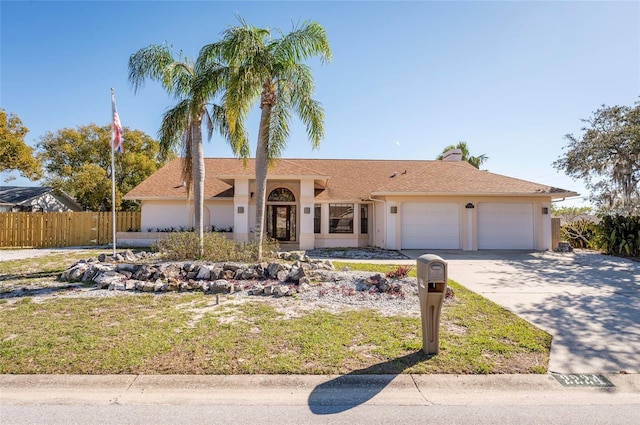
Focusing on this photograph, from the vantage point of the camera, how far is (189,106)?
11.8 metres

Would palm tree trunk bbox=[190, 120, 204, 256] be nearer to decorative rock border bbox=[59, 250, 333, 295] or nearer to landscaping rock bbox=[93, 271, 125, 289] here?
decorative rock border bbox=[59, 250, 333, 295]

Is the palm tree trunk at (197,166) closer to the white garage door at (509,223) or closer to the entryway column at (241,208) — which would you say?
the entryway column at (241,208)

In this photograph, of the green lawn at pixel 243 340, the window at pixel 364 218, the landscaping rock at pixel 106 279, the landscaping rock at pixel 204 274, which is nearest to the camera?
the green lawn at pixel 243 340

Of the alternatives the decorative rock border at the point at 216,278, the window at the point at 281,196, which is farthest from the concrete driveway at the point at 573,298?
the window at the point at 281,196

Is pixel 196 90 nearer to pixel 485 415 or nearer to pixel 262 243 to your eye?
pixel 262 243

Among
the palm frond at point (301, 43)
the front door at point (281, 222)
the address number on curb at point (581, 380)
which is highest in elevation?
the palm frond at point (301, 43)

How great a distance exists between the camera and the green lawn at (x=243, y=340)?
13.1ft

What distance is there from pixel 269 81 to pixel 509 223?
543 inches

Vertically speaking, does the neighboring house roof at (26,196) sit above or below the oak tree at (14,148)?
below

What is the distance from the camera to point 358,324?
5465mm

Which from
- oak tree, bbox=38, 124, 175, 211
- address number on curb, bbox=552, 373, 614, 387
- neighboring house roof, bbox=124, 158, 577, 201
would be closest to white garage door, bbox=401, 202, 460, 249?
neighboring house roof, bbox=124, 158, 577, 201

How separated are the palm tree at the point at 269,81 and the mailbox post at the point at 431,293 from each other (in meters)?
7.50

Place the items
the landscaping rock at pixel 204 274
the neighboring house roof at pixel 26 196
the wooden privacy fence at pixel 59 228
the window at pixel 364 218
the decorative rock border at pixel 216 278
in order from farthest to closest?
1. the neighboring house roof at pixel 26 196
2. the window at pixel 364 218
3. the wooden privacy fence at pixel 59 228
4. the landscaping rock at pixel 204 274
5. the decorative rock border at pixel 216 278

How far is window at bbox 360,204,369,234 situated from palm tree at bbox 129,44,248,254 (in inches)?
337
